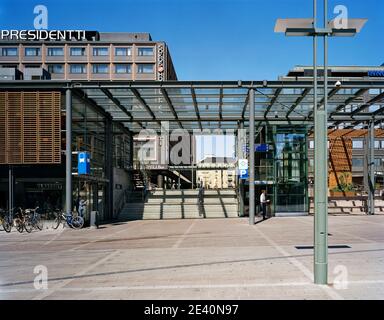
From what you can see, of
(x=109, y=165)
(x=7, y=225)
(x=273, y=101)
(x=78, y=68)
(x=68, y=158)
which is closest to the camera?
(x=7, y=225)

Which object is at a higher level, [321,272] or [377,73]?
[377,73]

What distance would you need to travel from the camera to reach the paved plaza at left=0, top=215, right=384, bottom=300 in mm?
8086

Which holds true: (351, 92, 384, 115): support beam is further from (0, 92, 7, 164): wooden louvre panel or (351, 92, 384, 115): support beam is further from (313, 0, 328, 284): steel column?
(0, 92, 7, 164): wooden louvre panel

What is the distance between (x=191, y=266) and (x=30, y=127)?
14.5m

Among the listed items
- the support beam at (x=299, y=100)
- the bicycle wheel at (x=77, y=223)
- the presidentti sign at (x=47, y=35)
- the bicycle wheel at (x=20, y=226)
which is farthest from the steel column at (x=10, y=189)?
the presidentti sign at (x=47, y=35)

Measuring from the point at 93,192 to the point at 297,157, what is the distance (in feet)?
43.0

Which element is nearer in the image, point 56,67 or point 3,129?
point 3,129

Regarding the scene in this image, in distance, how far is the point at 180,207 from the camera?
104 ft

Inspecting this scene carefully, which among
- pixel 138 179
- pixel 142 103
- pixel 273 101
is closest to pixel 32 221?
pixel 142 103

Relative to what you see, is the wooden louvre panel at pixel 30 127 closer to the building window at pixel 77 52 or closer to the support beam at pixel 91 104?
the support beam at pixel 91 104

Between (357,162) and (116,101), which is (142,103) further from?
(357,162)

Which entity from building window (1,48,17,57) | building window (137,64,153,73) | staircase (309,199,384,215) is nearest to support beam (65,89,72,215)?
staircase (309,199,384,215)

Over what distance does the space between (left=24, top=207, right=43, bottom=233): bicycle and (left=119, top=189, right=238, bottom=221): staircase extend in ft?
27.8

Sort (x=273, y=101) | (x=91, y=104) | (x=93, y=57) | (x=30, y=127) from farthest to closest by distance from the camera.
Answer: (x=93, y=57) < (x=91, y=104) < (x=273, y=101) < (x=30, y=127)
